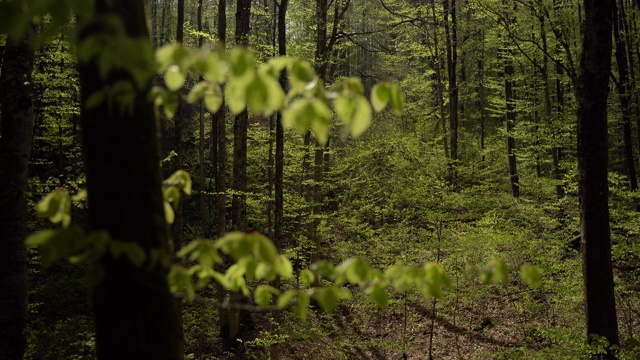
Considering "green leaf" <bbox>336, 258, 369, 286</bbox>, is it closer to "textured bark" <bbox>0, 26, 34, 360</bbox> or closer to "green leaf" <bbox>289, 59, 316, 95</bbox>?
"green leaf" <bbox>289, 59, 316, 95</bbox>

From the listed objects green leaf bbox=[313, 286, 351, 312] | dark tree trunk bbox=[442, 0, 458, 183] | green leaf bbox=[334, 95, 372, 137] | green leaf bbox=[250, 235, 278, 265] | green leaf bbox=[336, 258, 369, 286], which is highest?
dark tree trunk bbox=[442, 0, 458, 183]

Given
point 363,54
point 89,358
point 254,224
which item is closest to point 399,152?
point 254,224

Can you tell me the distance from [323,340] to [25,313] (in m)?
7.89

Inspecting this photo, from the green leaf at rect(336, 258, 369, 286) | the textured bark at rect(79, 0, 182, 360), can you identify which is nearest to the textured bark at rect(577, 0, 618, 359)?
the green leaf at rect(336, 258, 369, 286)

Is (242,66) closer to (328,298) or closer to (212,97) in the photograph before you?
(212,97)

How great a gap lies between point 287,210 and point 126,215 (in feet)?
33.7

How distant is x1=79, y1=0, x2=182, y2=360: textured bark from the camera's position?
5.00 feet

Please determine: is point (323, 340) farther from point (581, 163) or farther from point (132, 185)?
point (132, 185)

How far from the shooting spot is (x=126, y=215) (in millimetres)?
1543

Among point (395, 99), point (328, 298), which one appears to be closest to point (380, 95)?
point (395, 99)

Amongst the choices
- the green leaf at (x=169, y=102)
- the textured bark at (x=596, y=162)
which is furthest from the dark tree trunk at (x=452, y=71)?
the green leaf at (x=169, y=102)

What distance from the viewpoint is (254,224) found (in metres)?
16.1

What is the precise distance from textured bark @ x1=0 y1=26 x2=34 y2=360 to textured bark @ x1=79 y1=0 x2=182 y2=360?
2.96 metres

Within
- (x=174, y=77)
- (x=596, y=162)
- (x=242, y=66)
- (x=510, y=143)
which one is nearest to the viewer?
(x=242, y=66)
